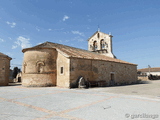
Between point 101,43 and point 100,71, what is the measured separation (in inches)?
443

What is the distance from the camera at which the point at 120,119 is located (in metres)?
4.11

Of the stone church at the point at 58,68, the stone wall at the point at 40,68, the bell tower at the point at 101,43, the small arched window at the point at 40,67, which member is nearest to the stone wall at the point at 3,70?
the stone church at the point at 58,68

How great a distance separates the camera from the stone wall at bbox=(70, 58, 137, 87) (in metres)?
14.3

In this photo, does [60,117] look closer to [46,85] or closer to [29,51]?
[46,85]

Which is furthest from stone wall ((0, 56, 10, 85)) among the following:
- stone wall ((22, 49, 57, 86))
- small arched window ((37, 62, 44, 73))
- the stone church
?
small arched window ((37, 62, 44, 73))

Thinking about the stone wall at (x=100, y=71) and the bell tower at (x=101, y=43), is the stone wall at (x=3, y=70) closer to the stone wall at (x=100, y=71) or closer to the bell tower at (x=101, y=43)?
the stone wall at (x=100, y=71)

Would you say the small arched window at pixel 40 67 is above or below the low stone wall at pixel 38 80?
above

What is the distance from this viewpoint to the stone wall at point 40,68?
14.7 meters

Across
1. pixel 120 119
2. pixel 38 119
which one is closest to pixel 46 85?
pixel 38 119

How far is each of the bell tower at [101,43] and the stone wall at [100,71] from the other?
16.6ft

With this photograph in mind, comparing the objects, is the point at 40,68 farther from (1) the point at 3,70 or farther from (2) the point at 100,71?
(2) the point at 100,71

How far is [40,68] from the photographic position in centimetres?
1495

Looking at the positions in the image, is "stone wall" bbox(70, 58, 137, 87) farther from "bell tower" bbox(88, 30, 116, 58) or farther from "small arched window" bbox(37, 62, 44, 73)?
"bell tower" bbox(88, 30, 116, 58)

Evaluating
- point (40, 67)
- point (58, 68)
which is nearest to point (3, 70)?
point (40, 67)
